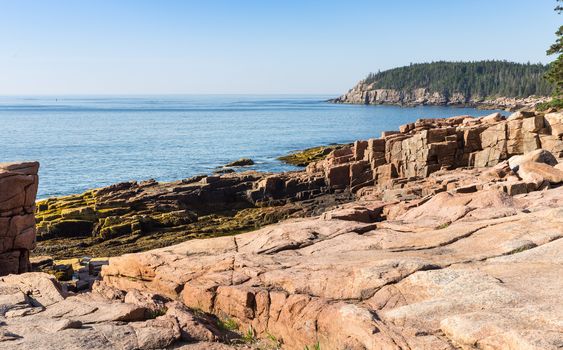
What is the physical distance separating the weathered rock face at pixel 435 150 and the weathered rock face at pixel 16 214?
2536 centimetres

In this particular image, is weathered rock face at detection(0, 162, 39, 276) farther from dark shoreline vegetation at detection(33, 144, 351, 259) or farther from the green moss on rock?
the green moss on rock

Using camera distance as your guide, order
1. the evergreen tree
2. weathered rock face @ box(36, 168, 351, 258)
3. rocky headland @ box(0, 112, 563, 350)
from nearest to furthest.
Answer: rocky headland @ box(0, 112, 563, 350), weathered rock face @ box(36, 168, 351, 258), the evergreen tree

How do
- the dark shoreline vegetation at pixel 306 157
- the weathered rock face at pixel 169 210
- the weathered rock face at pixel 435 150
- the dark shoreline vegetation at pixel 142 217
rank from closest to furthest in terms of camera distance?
the dark shoreline vegetation at pixel 142 217 < the weathered rock face at pixel 169 210 < the weathered rock face at pixel 435 150 < the dark shoreline vegetation at pixel 306 157

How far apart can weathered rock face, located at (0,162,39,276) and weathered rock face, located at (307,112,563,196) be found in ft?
83.2

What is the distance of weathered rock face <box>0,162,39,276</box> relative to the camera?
83.4 feet

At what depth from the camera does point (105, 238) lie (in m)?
39.9

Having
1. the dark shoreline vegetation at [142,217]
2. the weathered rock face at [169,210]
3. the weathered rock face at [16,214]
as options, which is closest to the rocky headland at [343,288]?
the weathered rock face at [16,214]

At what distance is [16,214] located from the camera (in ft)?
85.2

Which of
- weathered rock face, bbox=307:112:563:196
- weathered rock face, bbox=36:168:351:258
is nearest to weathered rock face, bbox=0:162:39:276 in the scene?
weathered rock face, bbox=36:168:351:258

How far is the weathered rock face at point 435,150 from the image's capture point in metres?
44.1

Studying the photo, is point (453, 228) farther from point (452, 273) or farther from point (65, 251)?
point (65, 251)

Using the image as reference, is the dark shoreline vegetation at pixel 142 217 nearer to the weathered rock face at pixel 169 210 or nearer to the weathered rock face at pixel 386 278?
the weathered rock face at pixel 169 210

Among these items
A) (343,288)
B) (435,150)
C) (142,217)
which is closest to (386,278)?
(343,288)

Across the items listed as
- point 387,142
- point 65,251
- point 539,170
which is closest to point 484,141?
point 387,142
